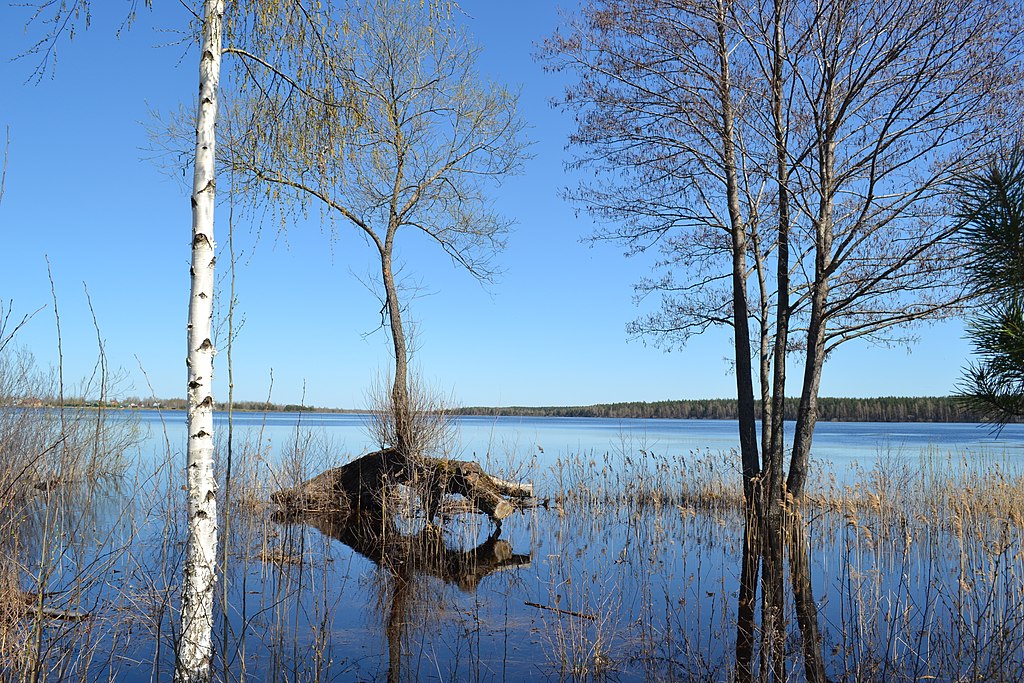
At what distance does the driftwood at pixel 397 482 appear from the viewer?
10.5 m

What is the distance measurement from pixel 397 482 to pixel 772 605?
238 inches

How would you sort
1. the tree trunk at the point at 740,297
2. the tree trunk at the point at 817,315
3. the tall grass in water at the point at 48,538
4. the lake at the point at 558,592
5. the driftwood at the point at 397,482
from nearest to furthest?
the tall grass in water at the point at 48,538
the lake at the point at 558,592
the tree trunk at the point at 817,315
the tree trunk at the point at 740,297
the driftwood at the point at 397,482

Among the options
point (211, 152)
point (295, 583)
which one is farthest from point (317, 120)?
point (295, 583)

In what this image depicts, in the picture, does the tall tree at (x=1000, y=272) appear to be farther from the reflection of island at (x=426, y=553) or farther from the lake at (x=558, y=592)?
the reflection of island at (x=426, y=553)

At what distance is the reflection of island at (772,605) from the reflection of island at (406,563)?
228cm

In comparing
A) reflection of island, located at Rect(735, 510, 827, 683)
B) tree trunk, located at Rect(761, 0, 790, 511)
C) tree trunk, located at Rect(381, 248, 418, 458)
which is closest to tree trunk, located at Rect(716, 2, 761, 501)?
tree trunk, located at Rect(761, 0, 790, 511)

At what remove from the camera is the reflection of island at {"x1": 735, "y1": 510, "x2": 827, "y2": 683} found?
4.81 meters

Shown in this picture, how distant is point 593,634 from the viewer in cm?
545

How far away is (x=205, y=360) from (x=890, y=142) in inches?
317

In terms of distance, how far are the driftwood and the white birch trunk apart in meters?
6.35

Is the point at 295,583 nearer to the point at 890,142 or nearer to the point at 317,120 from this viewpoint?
A: the point at 317,120

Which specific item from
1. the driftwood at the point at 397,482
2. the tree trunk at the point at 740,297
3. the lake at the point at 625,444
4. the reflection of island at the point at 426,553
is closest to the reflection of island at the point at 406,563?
the reflection of island at the point at 426,553

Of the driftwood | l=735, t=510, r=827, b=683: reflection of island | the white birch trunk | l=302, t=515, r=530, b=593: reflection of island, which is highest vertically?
the white birch trunk

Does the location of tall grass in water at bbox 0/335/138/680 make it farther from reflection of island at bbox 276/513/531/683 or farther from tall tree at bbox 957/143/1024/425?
tall tree at bbox 957/143/1024/425
